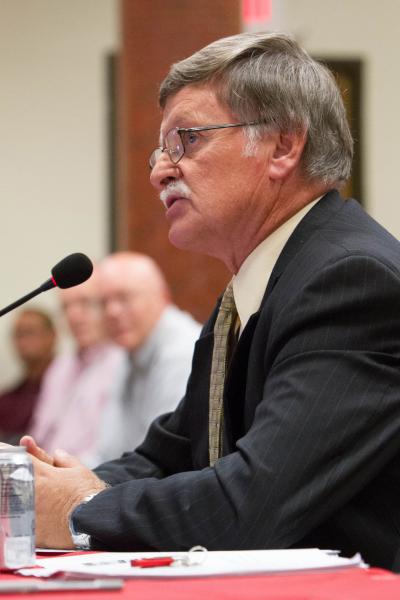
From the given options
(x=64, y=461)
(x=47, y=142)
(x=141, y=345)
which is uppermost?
(x=64, y=461)

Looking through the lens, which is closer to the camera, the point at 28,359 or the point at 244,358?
the point at 244,358

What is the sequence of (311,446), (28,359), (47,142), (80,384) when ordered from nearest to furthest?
(311,446)
(80,384)
(28,359)
(47,142)

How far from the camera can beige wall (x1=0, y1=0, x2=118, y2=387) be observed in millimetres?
6363

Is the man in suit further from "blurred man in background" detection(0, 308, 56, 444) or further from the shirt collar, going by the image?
"blurred man in background" detection(0, 308, 56, 444)

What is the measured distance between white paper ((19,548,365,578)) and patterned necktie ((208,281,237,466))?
1.67ft

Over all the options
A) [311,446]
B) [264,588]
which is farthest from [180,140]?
[264,588]

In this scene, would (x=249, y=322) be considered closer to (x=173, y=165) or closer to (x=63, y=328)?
(x=173, y=165)

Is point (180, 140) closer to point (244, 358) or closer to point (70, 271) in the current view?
point (70, 271)

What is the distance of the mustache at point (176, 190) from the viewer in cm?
206

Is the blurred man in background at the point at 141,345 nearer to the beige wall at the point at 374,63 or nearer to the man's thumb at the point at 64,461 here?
the man's thumb at the point at 64,461

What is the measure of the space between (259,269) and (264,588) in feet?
2.85

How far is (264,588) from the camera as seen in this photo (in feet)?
3.91

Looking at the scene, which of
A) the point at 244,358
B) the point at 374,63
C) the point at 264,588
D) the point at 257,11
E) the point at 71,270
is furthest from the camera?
the point at 374,63

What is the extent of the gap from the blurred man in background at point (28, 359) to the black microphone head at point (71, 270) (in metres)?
3.62
